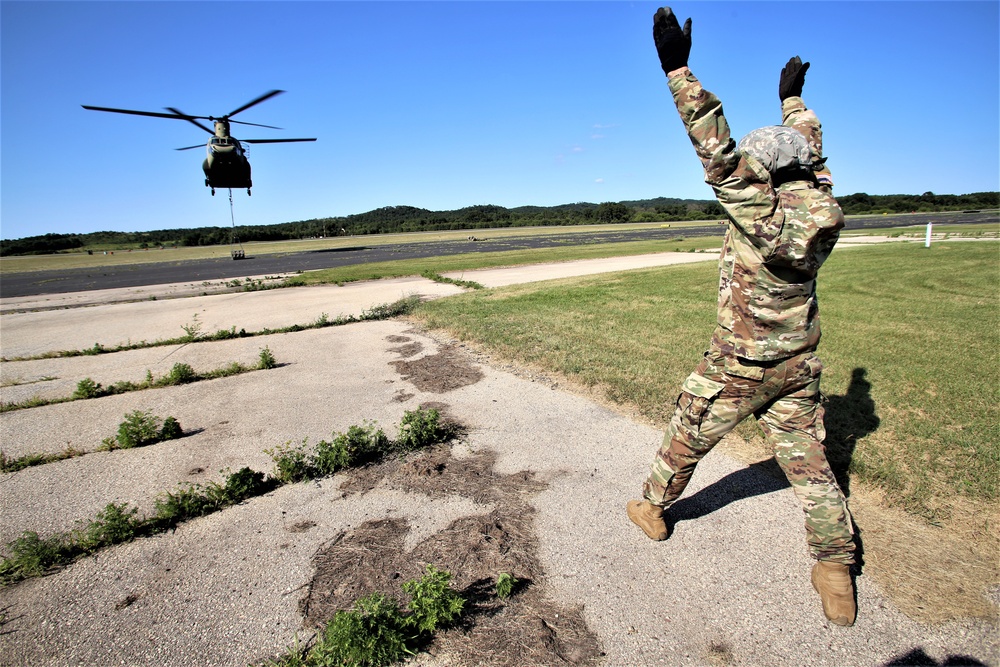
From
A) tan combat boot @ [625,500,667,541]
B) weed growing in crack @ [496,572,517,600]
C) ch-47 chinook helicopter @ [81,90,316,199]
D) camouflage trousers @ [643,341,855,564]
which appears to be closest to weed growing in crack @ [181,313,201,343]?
weed growing in crack @ [496,572,517,600]

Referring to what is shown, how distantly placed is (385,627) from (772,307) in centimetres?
275

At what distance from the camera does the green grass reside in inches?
174

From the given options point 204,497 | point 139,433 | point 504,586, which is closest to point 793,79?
point 504,586

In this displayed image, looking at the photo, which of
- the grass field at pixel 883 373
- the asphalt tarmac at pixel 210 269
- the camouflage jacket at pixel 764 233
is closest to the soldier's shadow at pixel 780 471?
the grass field at pixel 883 373

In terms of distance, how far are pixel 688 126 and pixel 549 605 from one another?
2.83m

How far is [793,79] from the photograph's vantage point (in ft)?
11.8

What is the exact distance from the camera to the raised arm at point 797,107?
11.0 feet

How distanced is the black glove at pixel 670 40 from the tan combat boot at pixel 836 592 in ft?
9.74

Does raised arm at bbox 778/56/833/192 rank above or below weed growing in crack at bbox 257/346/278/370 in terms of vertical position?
above

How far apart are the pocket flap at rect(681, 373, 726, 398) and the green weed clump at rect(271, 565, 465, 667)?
1845mm

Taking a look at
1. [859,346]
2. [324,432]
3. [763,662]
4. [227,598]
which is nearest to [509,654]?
[763,662]

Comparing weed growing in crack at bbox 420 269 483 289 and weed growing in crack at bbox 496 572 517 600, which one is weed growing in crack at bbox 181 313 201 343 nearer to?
weed growing in crack at bbox 420 269 483 289

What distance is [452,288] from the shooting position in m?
17.8

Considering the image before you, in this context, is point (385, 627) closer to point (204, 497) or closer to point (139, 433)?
point (204, 497)
